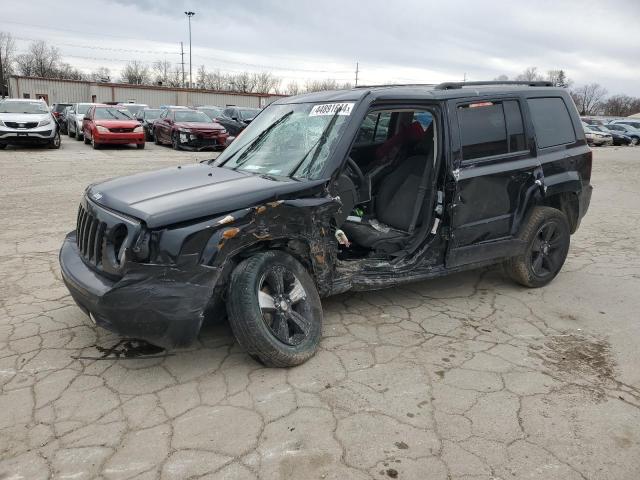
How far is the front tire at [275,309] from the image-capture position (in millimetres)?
3209

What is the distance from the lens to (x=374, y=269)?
4098 mm

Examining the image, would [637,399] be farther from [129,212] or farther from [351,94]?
[129,212]

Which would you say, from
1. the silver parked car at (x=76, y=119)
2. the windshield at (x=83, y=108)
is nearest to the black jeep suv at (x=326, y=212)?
the silver parked car at (x=76, y=119)

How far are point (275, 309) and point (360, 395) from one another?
2.52 ft

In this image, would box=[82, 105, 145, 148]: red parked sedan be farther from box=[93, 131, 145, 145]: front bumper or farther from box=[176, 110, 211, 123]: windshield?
box=[176, 110, 211, 123]: windshield

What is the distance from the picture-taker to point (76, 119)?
69.5 feet

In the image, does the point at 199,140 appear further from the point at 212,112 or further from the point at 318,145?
the point at 318,145

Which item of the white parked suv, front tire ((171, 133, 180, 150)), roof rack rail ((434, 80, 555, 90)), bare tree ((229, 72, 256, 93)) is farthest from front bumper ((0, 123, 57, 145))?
bare tree ((229, 72, 256, 93))

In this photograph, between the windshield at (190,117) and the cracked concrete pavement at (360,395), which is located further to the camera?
the windshield at (190,117)

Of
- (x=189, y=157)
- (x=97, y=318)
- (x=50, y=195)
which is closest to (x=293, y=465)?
(x=97, y=318)

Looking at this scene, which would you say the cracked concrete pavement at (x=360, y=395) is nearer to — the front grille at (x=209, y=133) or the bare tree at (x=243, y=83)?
the front grille at (x=209, y=133)

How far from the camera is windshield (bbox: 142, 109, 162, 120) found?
23072 mm

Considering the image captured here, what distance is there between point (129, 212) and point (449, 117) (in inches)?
103

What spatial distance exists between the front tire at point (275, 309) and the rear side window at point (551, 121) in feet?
9.16
